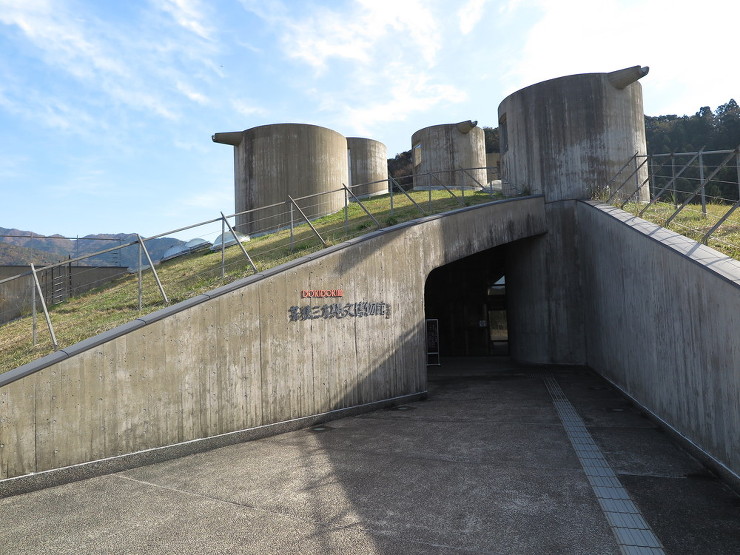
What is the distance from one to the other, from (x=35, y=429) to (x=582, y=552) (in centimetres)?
601

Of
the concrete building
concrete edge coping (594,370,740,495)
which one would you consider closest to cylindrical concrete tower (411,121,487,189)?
the concrete building

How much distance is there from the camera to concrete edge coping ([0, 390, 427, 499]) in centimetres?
551

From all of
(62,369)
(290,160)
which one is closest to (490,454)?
(62,369)

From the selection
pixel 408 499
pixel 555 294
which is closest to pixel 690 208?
pixel 555 294

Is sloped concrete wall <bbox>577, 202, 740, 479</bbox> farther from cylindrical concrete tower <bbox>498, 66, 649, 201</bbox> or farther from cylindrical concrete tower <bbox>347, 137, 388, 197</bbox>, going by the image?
cylindrical concrete tower <bbox>347, 137, 388, 197</bbox>

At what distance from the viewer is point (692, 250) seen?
656 centimetres

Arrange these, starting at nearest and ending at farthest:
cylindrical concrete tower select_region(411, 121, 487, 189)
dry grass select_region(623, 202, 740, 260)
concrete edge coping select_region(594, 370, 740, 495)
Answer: concrete edge coping select_region(594, 370, 740, 495) < dry grass select_region(623, 202, 740, 260) < cylindrical concrete tower select_region(411, 121, 487, 189)

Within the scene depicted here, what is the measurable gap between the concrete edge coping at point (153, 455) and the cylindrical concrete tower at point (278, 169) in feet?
40.0

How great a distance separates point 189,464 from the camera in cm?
639

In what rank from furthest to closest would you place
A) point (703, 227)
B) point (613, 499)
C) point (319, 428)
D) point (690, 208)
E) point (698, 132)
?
1. point (698, 132)
2. point (690, 208)
3. point (703, 227)
4. point (319, 428)
5. point (613, 499)

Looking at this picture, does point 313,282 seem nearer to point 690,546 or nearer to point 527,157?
point 690,546

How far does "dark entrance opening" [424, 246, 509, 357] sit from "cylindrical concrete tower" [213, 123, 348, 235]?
617 centimetres

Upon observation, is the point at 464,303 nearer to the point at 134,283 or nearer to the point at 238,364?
the point at 134,283

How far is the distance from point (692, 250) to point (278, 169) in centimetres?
1635
